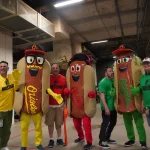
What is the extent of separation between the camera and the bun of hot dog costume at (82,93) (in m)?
3.13

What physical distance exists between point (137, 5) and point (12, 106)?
5.23m

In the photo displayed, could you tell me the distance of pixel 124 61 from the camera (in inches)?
124

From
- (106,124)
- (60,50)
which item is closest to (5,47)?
(60,50)

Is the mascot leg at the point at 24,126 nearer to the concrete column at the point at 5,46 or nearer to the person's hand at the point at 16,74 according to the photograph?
the person's hand at the point at 16,74

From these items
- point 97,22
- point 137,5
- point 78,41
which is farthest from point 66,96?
point 78,41

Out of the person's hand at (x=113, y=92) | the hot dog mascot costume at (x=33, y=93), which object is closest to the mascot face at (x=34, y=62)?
the hot dog mascot costume at (x=33, y=93)

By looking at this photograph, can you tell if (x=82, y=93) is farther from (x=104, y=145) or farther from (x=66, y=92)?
(x=104, y=145)

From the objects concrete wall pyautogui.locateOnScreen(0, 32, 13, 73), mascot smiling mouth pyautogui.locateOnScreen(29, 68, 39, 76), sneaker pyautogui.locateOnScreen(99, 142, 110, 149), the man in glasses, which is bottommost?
sneaker pyautogui.locateOnScreen(99, 142, 110, 149)

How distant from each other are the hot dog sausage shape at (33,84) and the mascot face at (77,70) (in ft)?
1.46

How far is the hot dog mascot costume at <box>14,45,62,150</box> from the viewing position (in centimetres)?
288

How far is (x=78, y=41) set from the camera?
382 inches

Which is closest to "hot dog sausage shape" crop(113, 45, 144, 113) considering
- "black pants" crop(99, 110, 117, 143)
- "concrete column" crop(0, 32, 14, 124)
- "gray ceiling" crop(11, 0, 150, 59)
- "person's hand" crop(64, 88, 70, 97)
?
"black pants" crop(99, 110, 117, 143)

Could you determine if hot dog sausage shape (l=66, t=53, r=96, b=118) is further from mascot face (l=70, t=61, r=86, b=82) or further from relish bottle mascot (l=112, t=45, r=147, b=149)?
relish bottle mascot (l=112, t=45, r=147, b=149)

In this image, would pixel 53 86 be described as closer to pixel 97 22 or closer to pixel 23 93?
pixel 23 93
